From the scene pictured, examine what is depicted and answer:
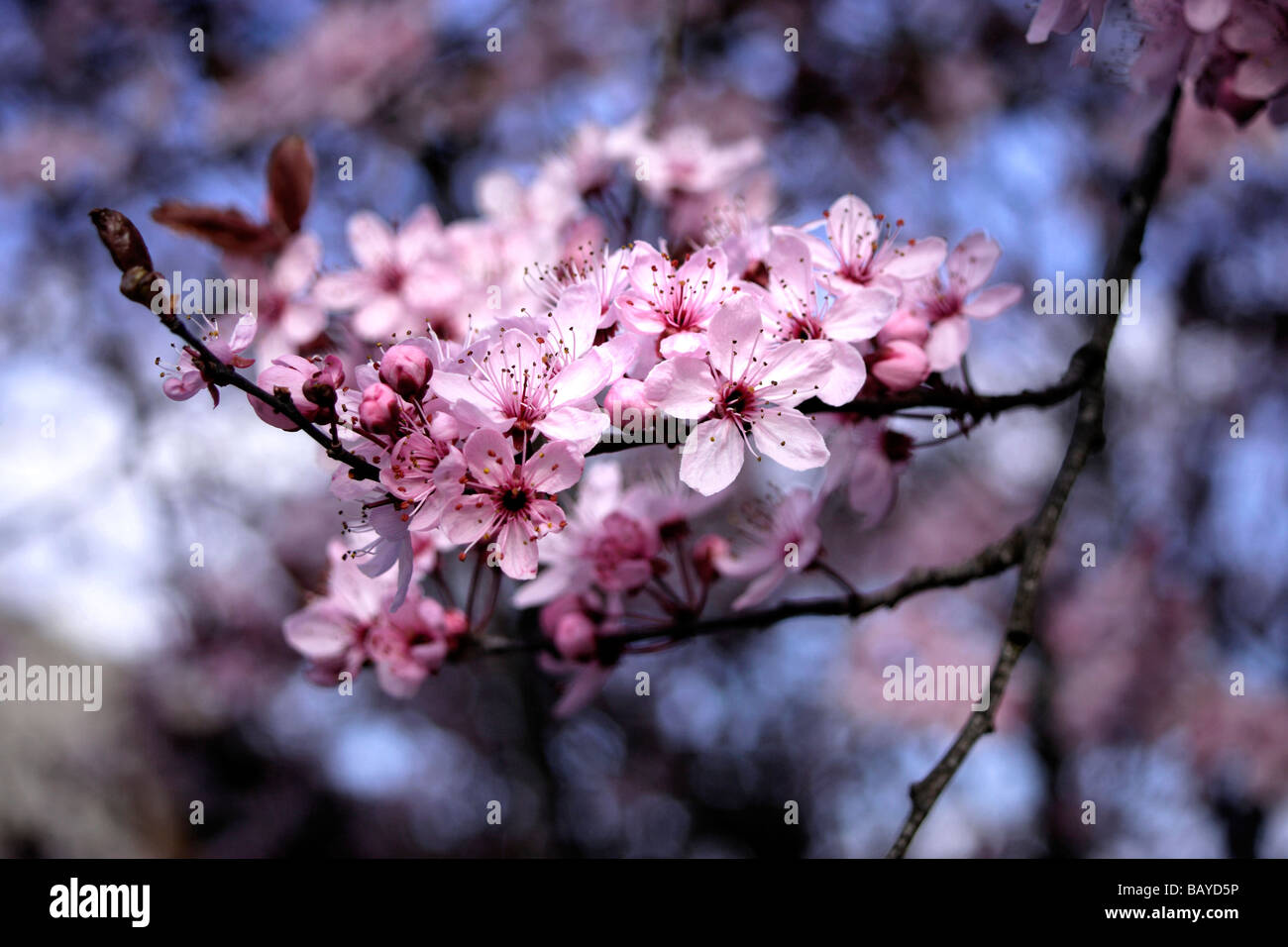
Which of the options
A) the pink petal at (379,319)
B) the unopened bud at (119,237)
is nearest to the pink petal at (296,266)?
the pink petal at (379,319)

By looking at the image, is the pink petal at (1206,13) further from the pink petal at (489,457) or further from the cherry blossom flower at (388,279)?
the cherry blossom flower at (388,279)

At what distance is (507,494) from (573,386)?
0.15m

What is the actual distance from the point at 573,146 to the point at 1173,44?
1.50 meters

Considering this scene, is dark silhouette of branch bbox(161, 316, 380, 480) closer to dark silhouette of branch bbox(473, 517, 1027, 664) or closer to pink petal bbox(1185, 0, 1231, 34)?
dark silhouette of branch bbox(473, 517, 1027, 664)

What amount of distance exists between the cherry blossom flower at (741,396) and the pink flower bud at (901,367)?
122 millimetres

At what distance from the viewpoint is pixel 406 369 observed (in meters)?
1.00

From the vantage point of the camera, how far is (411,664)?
143cm

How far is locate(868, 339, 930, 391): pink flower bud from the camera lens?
1154 millimetres

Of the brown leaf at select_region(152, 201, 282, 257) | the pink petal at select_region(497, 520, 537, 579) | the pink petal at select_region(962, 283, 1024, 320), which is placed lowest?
the pink petal at select_region(497, 520, 537, 579)

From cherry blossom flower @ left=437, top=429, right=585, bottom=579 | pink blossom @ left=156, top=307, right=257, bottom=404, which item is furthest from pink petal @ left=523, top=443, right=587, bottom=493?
pink blossom @ left=156, top=307, right=257, bottom=404
